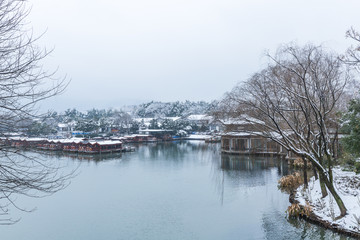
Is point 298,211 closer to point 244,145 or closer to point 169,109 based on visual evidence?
point 244,145

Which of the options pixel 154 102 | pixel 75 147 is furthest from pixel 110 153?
pixel 154 102

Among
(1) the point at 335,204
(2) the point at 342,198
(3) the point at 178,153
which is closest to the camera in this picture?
(1) the point at 335,204

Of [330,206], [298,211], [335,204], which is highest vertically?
[330,206]

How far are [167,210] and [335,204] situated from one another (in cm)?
630

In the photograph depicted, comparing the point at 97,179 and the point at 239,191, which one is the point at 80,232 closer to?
the point at 239,191

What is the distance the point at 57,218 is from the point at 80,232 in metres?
2.32

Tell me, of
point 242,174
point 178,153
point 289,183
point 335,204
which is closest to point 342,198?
point 335,204

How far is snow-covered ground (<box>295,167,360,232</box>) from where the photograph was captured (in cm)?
906

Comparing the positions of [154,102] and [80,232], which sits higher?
[154,102]

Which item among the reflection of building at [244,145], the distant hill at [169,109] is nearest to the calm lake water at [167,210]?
the reflection of building at [244,145]

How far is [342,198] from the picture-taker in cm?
1059

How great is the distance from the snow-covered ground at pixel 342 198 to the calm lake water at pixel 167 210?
1.79 feet

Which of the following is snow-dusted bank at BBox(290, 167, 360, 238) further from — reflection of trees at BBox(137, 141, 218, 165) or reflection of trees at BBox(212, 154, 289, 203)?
reflection of trees at BBox(137, 141, 218, 165)

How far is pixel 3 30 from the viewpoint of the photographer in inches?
164
